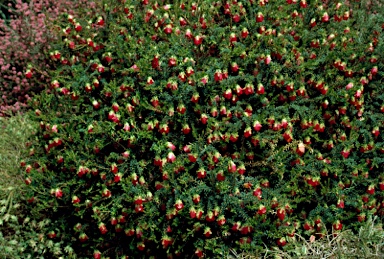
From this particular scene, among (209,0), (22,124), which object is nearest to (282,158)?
(209,0)

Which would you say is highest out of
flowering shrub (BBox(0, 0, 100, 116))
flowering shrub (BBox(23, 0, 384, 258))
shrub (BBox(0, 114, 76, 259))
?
flowering shrub (BBox(23, 0, 384, 258))

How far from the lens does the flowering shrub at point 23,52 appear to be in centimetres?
636

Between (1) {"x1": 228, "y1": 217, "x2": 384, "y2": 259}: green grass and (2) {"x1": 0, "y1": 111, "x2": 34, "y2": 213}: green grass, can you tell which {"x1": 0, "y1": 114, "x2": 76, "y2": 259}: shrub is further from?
(1) {"x1": 228, "y1": 217, "x2": 384, "y2": 259}: green grass

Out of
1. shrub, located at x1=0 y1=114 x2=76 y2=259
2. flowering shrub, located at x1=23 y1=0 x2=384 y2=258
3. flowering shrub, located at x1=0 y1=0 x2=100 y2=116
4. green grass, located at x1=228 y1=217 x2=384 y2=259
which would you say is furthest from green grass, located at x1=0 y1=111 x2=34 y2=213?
green grass, located at x1=228 y1=217 x2=384 y2=259

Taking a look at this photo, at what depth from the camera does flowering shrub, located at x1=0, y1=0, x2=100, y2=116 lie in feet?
20.9

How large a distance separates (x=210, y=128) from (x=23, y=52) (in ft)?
11.9

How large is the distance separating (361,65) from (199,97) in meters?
1.44

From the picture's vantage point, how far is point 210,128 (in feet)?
12.6

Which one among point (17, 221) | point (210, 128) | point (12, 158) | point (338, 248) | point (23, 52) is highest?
point (210, 128)

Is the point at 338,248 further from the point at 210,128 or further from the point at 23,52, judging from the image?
the point at 23,52

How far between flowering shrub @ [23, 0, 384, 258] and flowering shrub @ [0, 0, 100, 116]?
202 cm

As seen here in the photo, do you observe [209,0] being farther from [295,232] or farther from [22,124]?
[22,124]

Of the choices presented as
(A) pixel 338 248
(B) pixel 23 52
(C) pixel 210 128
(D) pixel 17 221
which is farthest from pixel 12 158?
(A) pixel 338 248

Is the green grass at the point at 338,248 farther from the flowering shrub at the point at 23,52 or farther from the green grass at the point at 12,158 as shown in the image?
the flowering shrub at the point at 23,52
